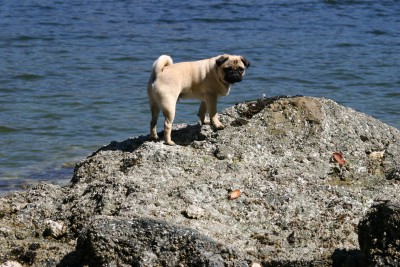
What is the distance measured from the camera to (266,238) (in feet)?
19.9

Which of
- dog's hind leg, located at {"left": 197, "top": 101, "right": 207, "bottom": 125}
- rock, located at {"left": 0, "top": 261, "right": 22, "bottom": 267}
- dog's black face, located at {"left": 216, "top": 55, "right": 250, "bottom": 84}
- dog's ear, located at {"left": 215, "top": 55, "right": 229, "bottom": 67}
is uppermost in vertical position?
dog's ear, located at {"left": 215, "top": 55, "right": 229, "bottom": 67}

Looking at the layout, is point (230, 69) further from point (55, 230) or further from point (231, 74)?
point (55, 230)

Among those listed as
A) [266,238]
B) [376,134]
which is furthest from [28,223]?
[376,134]

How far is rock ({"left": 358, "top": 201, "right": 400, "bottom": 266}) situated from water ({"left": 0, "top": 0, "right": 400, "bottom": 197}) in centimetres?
550

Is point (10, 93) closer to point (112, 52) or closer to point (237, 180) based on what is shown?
point (112, 52)

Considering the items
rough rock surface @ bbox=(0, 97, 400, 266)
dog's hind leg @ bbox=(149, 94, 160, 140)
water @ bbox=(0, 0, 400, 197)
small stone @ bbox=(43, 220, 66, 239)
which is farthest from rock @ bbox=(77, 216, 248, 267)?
water @ bbox=(0, 0, 400, 197)

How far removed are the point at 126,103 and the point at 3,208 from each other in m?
6.84

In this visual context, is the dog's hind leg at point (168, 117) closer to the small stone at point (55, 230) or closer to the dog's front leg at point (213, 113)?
the dog's front leg at point (213, 113)

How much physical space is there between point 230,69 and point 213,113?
50 centimetres

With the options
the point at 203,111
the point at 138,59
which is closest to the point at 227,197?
the point at 203,111

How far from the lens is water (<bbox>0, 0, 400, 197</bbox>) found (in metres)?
12.3

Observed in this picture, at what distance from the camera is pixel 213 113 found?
808 centimetres

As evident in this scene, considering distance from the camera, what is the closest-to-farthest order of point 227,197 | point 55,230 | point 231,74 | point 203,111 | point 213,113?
point 55,230, point 227,197, point 213,113, point 231,74, point 203,111

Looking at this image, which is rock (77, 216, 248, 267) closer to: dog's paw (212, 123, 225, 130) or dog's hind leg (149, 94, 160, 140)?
dog's paw (212, 123, 225, 130)
